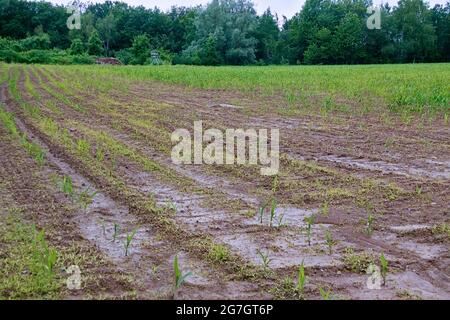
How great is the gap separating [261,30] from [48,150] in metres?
70.6

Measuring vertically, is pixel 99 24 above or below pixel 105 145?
above

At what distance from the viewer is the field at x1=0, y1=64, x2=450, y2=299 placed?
3531 mm

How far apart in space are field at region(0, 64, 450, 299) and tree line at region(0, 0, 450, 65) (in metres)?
52.3

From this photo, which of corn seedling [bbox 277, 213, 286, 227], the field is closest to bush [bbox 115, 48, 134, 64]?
the field

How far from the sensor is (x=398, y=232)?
450cm

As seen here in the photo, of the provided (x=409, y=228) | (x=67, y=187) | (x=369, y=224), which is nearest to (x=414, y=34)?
(x=409, y=228)

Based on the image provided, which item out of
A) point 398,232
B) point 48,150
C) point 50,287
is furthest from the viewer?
point 48,150

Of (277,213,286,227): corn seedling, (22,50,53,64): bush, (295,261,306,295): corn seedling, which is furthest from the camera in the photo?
(22,50,53,64): bush

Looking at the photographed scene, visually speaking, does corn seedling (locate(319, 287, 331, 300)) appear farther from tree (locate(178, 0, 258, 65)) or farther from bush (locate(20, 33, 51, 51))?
tree (locate(178, 0, 258, 65))

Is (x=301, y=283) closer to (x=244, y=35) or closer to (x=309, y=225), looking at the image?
(x=309, y=225)
